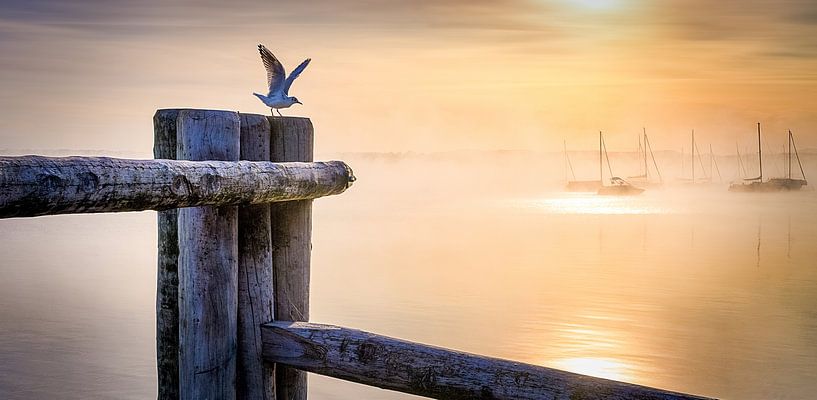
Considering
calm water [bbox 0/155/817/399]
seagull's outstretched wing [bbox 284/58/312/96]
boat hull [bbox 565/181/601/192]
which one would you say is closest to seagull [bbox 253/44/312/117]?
seagull's outstretched wing [bbox 284/58/312/96]

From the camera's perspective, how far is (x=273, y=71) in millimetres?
6945

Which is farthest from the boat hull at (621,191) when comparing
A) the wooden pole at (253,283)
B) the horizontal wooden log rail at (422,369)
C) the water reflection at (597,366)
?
the horizontal wooden log rail at (422,369)

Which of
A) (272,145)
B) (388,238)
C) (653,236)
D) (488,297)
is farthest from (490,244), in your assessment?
(272,145)

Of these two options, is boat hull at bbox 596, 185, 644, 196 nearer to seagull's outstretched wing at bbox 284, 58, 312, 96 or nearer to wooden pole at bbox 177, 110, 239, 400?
seagull's outstretched wing at bbox 284, 58, 312, 96

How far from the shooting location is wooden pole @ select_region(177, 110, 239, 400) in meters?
3.70

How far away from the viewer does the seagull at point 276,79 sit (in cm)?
678

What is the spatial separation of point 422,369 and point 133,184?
1.33 meters

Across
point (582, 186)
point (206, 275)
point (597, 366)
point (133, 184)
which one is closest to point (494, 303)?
point (597, 366)

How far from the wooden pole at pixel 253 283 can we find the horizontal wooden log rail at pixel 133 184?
0.21m

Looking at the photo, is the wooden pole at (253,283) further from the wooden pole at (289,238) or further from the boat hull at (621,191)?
the boat hull at (621,191)

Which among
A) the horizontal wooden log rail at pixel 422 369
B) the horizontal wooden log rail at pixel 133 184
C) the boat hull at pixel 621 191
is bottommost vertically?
the horizontal wooden log rail at pixel 422 369

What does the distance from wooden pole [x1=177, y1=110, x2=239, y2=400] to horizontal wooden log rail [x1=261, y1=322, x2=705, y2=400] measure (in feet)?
0.92

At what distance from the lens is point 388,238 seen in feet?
103

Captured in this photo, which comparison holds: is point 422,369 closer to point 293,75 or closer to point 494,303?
point 293,75
